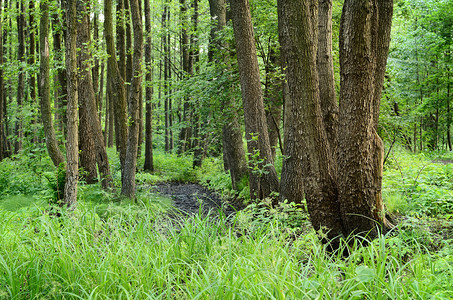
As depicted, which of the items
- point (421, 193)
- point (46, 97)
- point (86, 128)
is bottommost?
point (421, 193)

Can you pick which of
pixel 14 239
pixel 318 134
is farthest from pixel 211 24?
pixel 14 239

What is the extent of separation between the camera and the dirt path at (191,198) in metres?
8.99

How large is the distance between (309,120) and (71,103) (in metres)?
3.78

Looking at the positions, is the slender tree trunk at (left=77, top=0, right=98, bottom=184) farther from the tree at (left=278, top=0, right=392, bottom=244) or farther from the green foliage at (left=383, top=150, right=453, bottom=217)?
the green foliage at (left=383, top=150, right=453, bottom=217)

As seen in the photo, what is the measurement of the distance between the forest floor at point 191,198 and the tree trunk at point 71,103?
253 centimetres

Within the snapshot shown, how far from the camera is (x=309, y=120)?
4.79 m

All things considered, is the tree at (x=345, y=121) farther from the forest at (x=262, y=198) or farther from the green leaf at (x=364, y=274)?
the green leaf at (x=364, y=274)

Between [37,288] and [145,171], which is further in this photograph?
[145,171]

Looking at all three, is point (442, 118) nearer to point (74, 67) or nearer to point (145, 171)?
point (145, 171)

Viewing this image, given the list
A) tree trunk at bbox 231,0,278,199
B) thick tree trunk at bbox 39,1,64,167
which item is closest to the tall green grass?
tree trunk at bbox 231,0,278,199

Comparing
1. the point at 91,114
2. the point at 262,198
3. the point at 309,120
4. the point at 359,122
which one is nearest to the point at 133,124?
the point at 91,114

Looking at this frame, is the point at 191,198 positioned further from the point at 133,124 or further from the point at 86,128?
the point at 86,128

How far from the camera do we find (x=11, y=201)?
7.38 metres

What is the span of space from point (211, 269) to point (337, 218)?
222 centimetres
